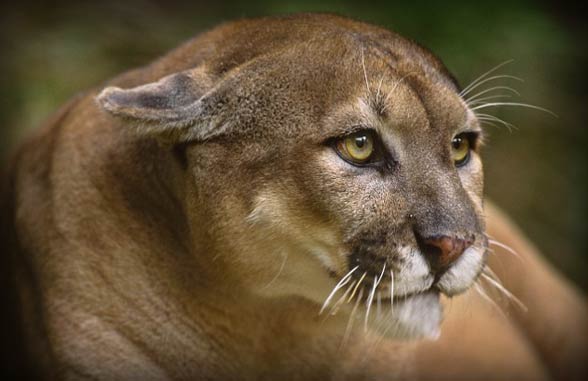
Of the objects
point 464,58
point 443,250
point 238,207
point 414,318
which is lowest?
point 414,318

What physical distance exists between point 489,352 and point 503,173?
2.97 meters

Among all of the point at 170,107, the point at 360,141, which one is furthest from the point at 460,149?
the point at 170,107

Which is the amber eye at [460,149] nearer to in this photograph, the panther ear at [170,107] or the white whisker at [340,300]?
the white whisker at [340,300]

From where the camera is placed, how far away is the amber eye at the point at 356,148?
338 centimetres

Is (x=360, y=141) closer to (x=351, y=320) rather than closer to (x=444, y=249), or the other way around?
(x=444, y=249)

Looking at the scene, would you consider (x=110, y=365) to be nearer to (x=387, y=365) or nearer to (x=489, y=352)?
(x=387, y=365)

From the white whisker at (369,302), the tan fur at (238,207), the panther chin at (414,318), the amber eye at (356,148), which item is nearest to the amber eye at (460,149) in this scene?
the tan fur at (238,207)

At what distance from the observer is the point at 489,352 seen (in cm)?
532

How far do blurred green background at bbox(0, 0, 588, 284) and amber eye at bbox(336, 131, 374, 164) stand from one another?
416 centimetres

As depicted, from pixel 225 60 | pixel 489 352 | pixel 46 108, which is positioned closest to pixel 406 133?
pixel 225 60

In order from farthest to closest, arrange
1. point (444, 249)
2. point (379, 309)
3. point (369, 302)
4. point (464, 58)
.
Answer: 1. point (464, 58)
2. point (379, 309)
3. point (369, 302)
4. point (444, 249)

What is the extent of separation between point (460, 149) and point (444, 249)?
0.66 meters

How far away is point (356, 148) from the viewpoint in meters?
3.39

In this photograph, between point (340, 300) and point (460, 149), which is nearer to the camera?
point (340, 300)
